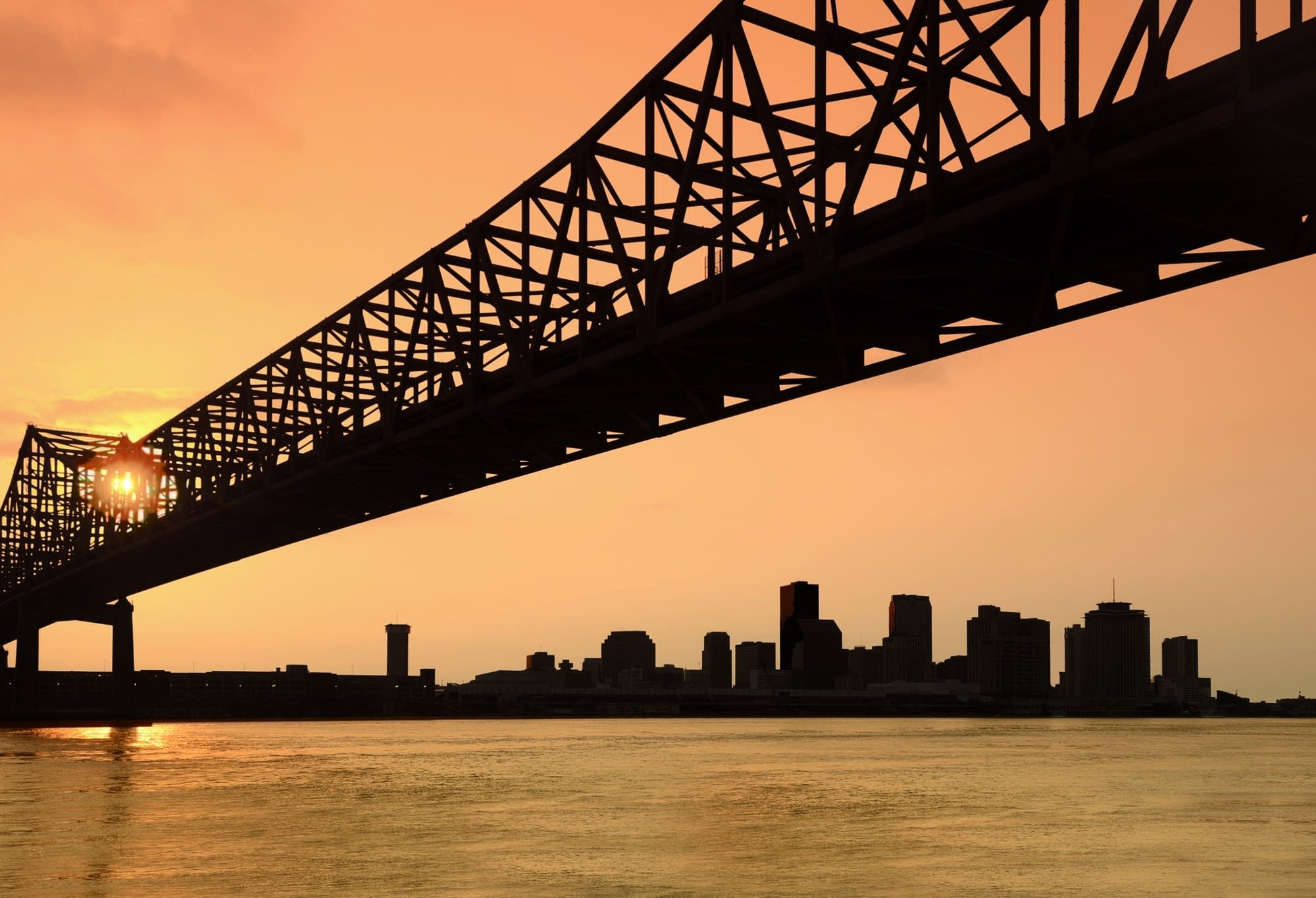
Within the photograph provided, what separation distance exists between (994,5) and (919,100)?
87.4 inches

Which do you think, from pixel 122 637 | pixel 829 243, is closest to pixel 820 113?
pixel 829 243

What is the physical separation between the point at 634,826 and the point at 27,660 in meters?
103

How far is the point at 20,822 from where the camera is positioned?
138 feet

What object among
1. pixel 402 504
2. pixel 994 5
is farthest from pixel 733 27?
pixel 402 504

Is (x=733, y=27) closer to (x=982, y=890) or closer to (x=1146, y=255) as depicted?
(x=1146, y=255)

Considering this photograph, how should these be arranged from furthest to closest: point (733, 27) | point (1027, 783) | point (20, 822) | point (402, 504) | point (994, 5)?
point (1027, 783)
point (402, 504)
point (20, 822)
point (733, 27)
point (994, 5)

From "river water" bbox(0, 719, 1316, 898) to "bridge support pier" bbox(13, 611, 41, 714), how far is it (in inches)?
1652

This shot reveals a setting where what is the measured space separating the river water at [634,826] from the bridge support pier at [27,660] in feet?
138

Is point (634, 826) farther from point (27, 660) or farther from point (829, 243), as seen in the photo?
point (27, 660)

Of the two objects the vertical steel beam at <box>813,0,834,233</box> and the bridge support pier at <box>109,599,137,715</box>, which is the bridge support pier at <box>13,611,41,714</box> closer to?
the bridge support pier at <box>109,599,137,715</box>

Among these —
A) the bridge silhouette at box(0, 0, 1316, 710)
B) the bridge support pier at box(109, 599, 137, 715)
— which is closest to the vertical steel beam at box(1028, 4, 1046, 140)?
the bridge silhouette at box(0, 0, 1316, 710)

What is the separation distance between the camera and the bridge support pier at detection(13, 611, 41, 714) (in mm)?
130625

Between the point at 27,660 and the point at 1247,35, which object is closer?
the point at 1247,35

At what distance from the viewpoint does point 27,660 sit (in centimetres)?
13100
